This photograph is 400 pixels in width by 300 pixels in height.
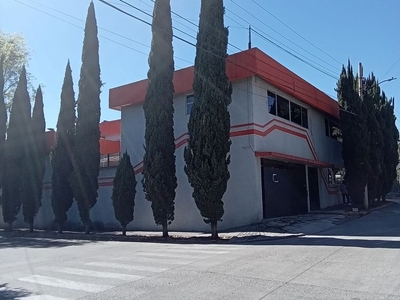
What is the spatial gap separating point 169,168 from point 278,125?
6.57 metres

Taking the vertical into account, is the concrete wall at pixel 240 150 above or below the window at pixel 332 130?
below

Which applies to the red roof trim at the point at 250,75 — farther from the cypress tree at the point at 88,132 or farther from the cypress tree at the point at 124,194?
the cypress tree at the point at 124,194

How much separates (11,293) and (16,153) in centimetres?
2036

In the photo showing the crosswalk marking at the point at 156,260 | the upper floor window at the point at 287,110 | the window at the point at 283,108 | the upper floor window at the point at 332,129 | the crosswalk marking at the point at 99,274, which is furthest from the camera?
the upper floor window at the point at 332,129

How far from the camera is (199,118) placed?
15328 mm

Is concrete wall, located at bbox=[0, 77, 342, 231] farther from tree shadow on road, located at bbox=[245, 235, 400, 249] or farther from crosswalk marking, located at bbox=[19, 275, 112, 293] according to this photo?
crosswalk marking, located at bbox=[19, 275, 112, 293]

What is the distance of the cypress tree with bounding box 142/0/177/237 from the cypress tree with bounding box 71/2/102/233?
493cm

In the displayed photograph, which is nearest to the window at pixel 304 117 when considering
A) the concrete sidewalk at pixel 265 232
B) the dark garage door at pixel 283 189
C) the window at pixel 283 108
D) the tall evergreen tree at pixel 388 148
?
the window at pixel 283 108

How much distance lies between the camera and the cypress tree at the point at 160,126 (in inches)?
651

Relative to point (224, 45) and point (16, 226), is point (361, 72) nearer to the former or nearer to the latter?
point (224, 45)

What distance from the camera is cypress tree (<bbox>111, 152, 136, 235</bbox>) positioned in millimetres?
18359

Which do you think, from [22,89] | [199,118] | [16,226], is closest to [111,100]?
[22,89]

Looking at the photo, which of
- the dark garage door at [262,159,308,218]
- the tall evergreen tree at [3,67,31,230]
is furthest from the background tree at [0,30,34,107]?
the dark garage door at [262,159,308,218]

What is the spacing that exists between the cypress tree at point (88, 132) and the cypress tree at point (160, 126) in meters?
4.93
